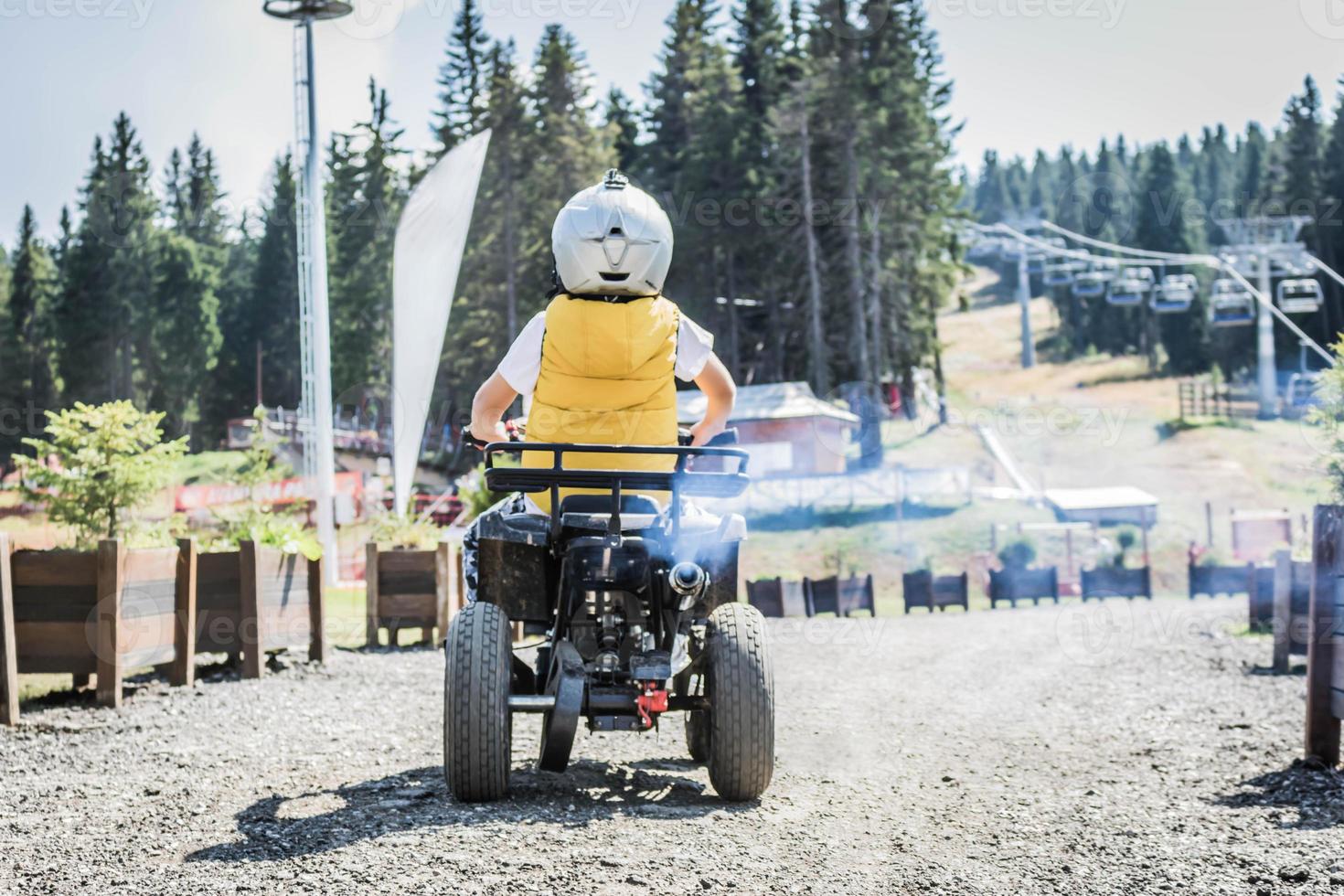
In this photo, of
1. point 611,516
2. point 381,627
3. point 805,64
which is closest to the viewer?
point 611,516

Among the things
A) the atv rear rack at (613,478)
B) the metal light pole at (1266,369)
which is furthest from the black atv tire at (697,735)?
the metal light pole at (1266,369)

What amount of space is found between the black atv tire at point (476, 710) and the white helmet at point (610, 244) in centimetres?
159

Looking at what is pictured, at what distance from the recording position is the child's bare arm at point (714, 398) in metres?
6.22

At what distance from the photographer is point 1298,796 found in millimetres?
5996

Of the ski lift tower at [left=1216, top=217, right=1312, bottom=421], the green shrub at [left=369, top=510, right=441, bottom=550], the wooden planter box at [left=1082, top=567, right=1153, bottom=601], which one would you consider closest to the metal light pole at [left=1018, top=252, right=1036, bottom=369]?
the ski lift tower at [left=1216, top=217, right=1312, bottom=421]

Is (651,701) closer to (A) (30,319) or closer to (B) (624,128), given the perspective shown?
(B) (624,128)

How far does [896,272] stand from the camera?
52125 millimetres

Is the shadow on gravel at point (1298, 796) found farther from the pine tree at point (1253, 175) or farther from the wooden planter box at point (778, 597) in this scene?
the pine tree at point (1253, 175)

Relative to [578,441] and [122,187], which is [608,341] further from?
[122,187]

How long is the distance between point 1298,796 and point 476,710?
3.68 meters

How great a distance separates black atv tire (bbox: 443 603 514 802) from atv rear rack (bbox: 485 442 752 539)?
519mm

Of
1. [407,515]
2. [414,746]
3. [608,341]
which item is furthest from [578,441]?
[407,515]

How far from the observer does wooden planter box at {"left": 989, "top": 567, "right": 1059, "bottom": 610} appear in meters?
25.8

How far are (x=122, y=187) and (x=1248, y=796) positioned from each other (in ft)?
248
